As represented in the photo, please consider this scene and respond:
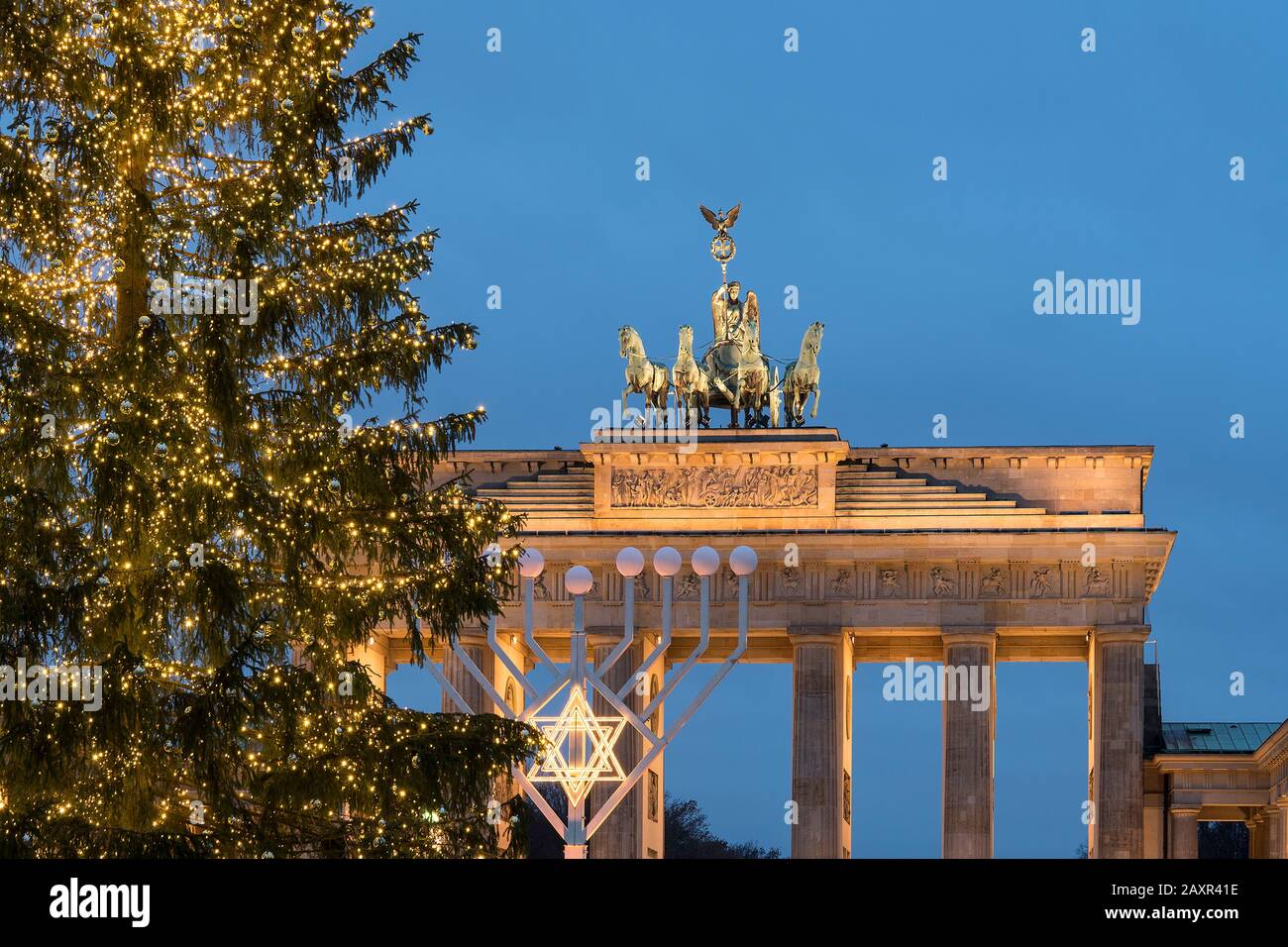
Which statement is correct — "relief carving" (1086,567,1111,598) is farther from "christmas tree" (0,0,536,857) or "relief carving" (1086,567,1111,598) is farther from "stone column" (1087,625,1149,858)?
"christmas tree" (0,0,536,857)

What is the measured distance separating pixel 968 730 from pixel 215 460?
140ft

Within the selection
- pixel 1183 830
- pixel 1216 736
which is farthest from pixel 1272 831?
pixel 1216 736

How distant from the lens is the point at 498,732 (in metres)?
22.5

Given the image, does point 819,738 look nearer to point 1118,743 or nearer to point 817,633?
point 817,633

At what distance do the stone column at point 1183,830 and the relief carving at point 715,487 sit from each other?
540 inches

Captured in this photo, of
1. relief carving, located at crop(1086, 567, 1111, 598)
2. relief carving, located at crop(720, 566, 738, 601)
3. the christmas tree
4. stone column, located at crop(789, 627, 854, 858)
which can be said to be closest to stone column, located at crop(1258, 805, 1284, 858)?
relief carving, located at crop(1086, 567, 1111, 598)

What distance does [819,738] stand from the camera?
61.8 metres

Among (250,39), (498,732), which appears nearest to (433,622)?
(498,732)

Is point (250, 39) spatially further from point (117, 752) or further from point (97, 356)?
point (117, 752)

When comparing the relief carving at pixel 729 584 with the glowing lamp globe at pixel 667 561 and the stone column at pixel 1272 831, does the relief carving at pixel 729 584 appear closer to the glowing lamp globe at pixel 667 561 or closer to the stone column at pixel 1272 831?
the stone column at pixel 1272 831

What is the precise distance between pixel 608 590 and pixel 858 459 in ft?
26.8

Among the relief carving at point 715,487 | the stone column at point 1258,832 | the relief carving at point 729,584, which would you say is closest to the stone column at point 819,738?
the relief carving at point 729,584
